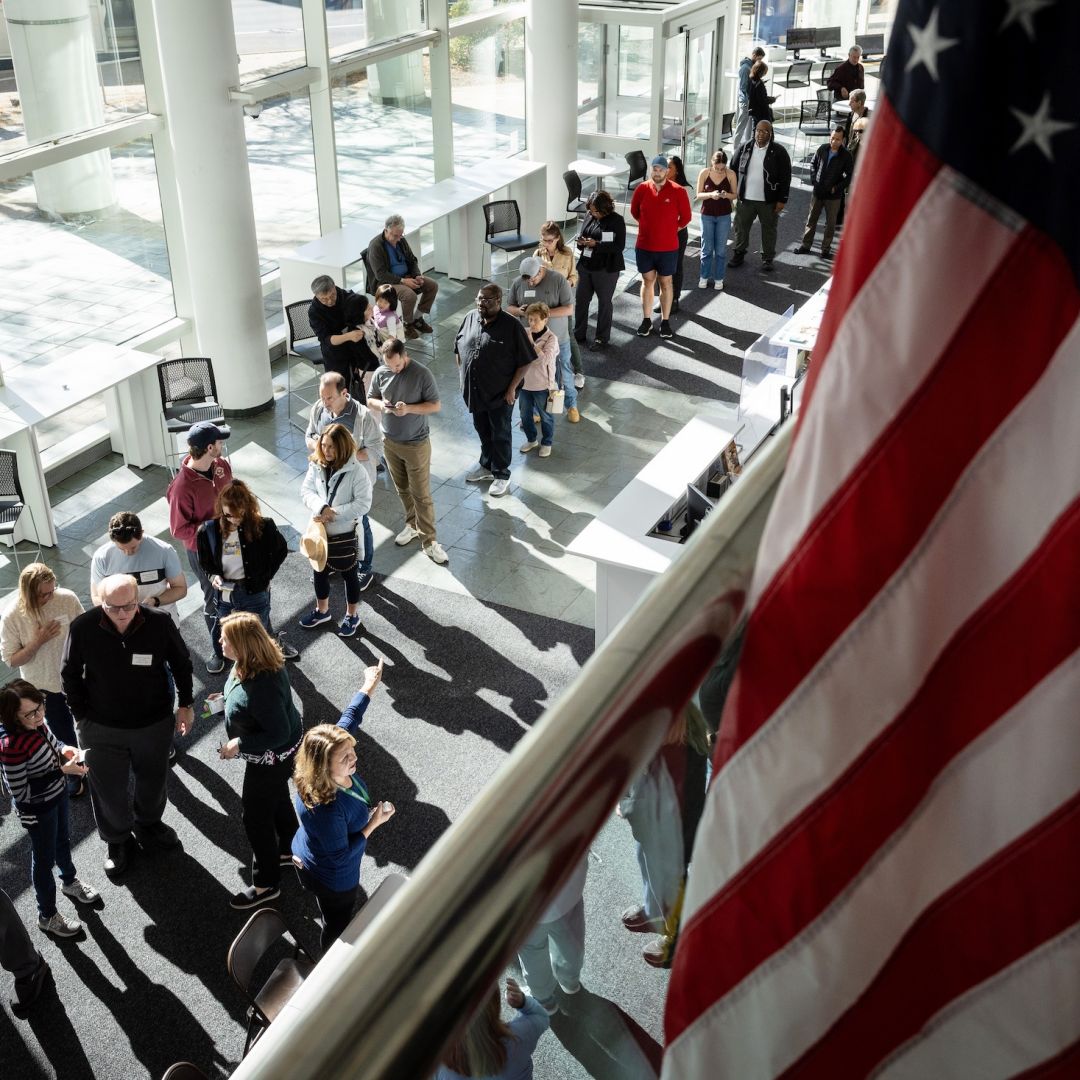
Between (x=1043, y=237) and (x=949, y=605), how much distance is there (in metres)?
0.32

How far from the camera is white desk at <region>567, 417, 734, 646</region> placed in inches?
334

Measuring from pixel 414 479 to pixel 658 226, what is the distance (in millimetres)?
5848

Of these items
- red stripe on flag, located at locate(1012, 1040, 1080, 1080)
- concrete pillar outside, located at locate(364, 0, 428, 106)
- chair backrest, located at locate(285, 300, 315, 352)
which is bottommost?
chair backrest, located at locate(285, 300, 315, 352)

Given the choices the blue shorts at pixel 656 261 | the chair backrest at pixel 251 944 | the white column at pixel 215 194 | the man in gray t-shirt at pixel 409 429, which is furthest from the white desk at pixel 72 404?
the blue shorts at pixel 656 261

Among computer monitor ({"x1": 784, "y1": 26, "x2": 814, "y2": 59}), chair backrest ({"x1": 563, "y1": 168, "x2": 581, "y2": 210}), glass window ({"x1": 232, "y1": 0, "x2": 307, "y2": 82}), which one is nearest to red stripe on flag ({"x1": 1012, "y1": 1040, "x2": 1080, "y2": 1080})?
glass window ({"x1": 232, "y1": 0, "x2": 307, "y2": 82})

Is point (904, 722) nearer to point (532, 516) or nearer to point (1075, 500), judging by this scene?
point (1075, 500)

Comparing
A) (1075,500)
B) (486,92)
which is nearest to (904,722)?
(1075,500)

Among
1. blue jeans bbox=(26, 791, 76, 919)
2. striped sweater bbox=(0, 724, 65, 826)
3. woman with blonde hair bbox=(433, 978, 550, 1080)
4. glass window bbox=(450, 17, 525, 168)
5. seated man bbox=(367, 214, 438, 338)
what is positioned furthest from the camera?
glass window bbox=(450, 17, 525, 168)

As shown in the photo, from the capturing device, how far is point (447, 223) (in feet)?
55.3

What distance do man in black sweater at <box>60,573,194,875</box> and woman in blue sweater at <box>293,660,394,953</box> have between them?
4.23 ft

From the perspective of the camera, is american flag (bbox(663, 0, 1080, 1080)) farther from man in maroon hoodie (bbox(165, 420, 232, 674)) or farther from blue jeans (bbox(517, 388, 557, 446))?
blue jeans (bbox(517, 388, 557, 446))

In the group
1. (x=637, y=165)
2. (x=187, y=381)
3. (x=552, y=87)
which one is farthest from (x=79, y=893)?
(x=637, y=165)

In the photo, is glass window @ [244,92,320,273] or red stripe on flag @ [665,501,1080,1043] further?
glass window @ [244,92,320,273]

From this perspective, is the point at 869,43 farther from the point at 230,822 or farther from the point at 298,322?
the point at 230,822
